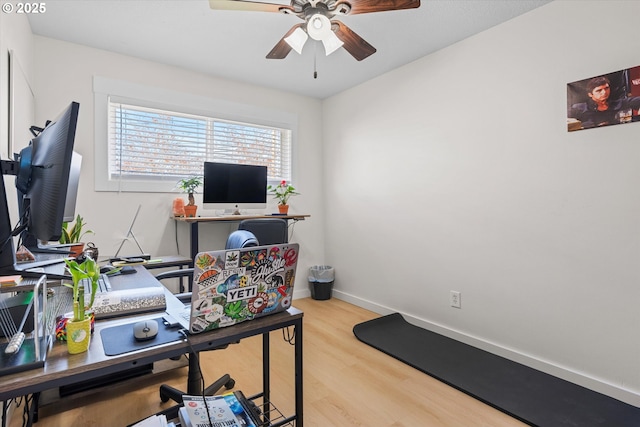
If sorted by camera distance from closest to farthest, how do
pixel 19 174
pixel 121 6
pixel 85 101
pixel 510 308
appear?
pixel 19 174, pixel 121 6, pixel 510 308, pixel 85 101

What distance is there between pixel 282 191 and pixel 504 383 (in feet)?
8.68

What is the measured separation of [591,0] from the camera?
1.92 m

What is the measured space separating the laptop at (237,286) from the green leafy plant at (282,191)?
2.47 metres

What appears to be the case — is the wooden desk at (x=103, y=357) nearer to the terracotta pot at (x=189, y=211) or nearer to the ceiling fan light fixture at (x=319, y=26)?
the ceiling fan light fixture at (x=319, y=26)

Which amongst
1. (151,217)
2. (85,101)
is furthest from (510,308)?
(85,101)

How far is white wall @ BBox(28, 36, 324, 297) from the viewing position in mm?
2523

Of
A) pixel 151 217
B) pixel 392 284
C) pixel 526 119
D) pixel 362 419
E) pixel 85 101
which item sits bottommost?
pixel 362 419

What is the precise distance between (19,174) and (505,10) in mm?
2845

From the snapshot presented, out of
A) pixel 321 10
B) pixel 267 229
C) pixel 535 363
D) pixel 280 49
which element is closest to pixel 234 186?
pixel 267 229

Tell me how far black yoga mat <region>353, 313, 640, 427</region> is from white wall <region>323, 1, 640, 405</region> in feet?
0.37

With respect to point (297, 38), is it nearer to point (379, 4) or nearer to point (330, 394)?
point (379, 4)

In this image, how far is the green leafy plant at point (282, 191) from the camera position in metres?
3.56

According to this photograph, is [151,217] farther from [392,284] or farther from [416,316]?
[416,316]

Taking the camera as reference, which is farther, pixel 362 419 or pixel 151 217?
pixel 151 217
